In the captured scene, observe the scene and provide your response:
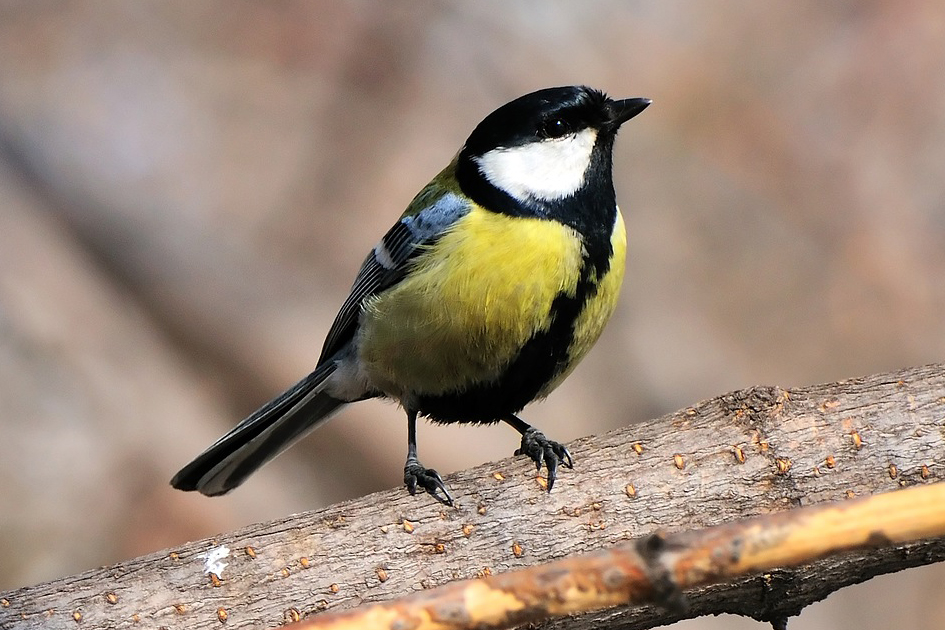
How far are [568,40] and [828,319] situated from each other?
1.54m

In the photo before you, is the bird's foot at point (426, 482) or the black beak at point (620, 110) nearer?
the bird's foot at point (426, 482)

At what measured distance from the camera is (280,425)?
228 cm

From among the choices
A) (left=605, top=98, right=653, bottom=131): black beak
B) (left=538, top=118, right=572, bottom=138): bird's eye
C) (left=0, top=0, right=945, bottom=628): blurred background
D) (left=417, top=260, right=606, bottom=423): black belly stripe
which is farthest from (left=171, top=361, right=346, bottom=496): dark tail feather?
(left=0, top=0, right=945, bottom=628): blurred background

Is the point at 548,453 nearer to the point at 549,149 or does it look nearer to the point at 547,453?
the point at 547,453

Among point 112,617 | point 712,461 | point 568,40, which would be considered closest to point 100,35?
point 568,40

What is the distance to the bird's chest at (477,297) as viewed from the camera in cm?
183

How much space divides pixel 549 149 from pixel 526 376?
47 centimetres

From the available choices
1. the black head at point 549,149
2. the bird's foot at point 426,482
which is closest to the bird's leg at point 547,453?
the bird's foot at point 426,482

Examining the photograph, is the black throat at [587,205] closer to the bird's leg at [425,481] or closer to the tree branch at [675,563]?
the bird's leg at [425,481]

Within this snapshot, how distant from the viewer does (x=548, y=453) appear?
1.69m

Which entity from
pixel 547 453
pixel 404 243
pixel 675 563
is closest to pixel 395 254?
pixel 404 243

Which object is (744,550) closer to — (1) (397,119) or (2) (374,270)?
(2) (374,270)

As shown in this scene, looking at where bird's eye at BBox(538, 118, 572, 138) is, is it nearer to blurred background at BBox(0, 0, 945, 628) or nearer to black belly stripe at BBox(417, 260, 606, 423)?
black belly stripe at BBox(417, 260, 606, 423)

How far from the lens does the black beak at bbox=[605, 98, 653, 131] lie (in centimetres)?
204
